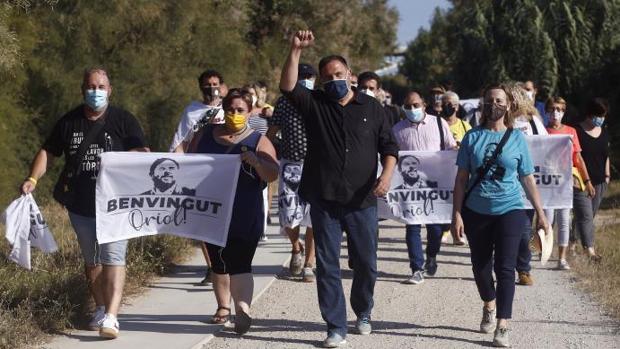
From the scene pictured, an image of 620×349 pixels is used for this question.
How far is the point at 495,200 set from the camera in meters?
8.17

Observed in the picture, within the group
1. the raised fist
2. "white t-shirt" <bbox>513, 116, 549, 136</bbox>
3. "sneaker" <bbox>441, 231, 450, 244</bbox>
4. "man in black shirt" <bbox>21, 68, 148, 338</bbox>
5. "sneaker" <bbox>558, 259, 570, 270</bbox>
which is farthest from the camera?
"sneaker" <bbox>441, 231, 450, 244</bbox>

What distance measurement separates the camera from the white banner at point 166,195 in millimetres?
8367

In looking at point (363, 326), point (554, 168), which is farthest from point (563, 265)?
point (363, 326)

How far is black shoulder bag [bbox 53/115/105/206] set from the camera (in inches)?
327

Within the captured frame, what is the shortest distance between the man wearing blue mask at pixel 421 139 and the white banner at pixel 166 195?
3102 mm

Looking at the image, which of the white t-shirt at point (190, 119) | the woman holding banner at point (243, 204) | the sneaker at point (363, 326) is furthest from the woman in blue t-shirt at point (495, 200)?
the white t-shirt at point (190, 119)

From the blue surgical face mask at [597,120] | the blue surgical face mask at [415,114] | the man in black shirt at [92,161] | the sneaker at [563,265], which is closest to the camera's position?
the man in black shirt at [92,161]

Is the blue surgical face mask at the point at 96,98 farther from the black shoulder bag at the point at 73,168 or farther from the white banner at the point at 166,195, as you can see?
the white banner at the point at 166,195

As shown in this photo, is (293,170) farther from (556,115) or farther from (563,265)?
(563,265)

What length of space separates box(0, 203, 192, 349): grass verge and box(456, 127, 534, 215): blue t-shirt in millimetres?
3287

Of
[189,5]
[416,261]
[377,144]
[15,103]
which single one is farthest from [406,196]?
[189,5]

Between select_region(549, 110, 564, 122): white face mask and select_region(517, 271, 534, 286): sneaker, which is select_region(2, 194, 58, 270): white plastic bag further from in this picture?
select_region(549, 110, 564, 122): white face mask

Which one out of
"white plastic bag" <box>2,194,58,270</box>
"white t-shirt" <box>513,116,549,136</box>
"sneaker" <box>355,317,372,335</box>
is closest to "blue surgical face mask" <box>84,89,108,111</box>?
"white plastic bag" <box>2,194,58,270</box>

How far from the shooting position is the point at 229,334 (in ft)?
28.0
